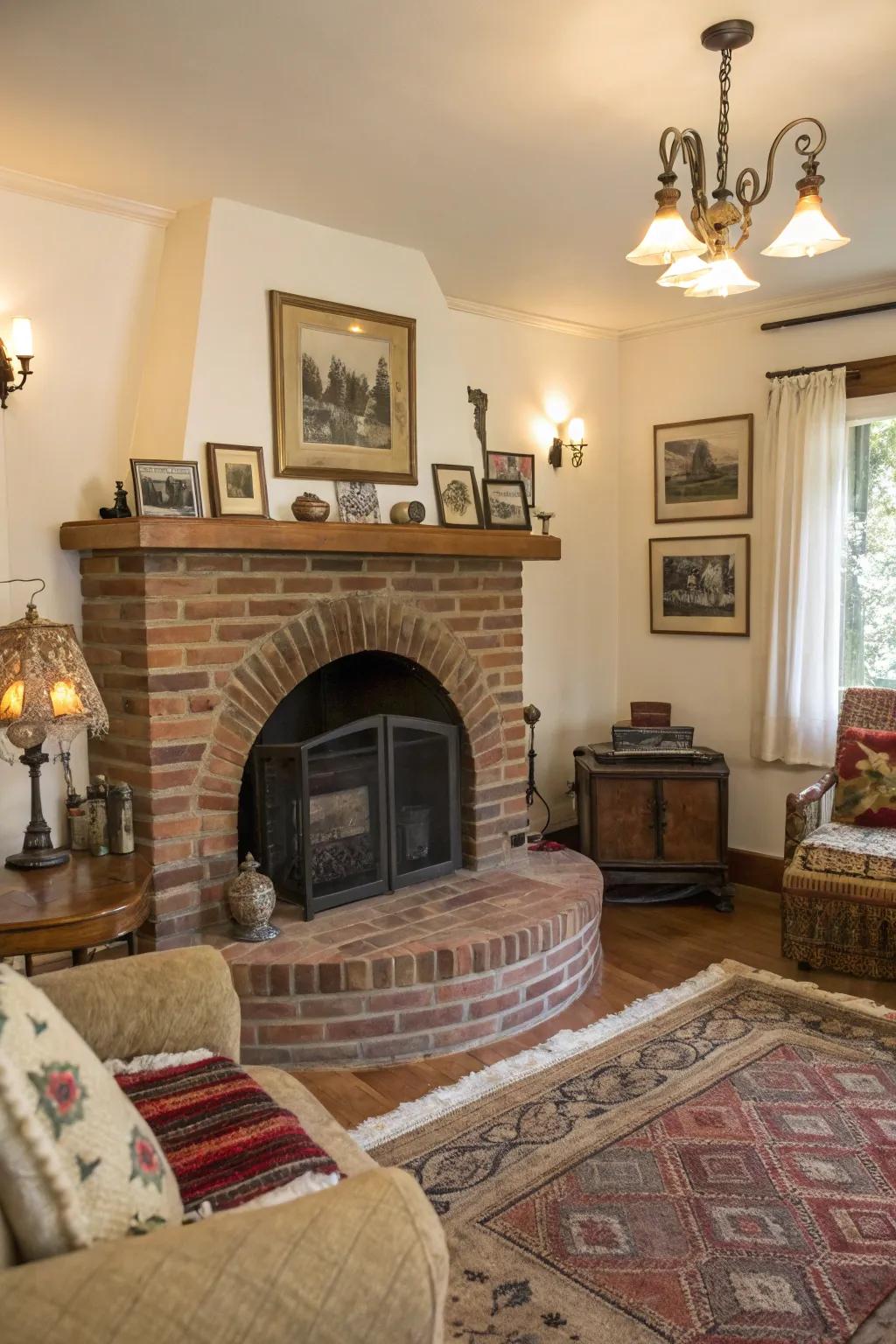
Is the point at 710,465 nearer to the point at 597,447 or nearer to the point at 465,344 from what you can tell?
the point at 597,447

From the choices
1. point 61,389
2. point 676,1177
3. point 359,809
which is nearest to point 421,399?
point 61,389

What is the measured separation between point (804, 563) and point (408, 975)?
2.54 metres

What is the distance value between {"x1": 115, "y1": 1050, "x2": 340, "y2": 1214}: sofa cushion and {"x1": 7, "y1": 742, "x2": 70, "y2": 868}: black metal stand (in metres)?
0.97

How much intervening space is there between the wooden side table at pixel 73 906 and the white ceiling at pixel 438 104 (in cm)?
194

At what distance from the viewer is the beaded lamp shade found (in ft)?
8.20

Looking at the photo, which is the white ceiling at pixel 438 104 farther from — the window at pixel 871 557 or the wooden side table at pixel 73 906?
the wooden side table at pixel 73 906

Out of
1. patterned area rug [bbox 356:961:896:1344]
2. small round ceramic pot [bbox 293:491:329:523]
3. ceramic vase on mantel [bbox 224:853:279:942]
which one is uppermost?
small round ceramic pot [bbox 293:491:329:523]

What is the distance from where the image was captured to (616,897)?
4453 mm

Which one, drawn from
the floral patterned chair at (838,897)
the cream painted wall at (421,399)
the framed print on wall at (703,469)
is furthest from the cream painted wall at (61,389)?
the framed print on wall at (703,469)

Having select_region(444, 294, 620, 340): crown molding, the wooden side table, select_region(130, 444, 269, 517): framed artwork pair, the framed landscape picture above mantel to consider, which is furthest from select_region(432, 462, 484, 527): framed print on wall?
the wooden side table

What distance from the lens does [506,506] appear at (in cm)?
397

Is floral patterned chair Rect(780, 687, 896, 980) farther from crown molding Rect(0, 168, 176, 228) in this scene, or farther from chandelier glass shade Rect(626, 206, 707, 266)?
crown molding Rect(0, 168, 176, 228)

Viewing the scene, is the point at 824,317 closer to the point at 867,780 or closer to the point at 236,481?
the point at 867,780

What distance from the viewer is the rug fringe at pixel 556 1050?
8.55ft
